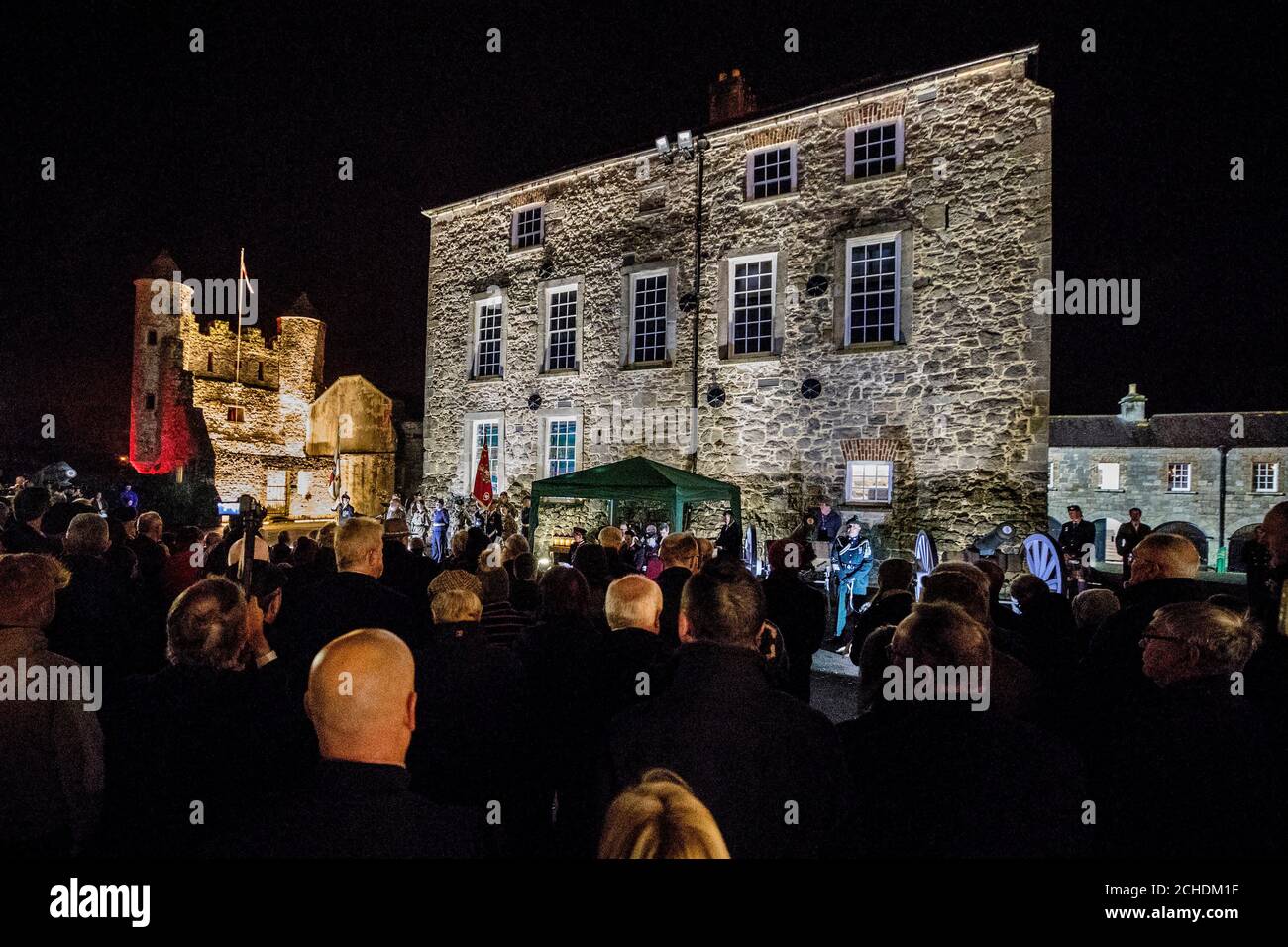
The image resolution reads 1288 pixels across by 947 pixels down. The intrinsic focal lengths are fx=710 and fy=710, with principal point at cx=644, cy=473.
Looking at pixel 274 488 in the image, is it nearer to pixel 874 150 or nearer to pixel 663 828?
pixel 874 150

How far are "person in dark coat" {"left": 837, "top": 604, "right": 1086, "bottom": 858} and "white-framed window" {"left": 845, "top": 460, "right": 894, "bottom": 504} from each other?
39.1ft

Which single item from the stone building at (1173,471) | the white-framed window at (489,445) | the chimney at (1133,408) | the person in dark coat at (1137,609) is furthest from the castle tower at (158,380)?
the chimney at (1133,408)

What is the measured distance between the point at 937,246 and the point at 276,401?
105ft

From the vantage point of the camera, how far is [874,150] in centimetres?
1407

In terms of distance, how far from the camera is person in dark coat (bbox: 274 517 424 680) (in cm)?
380

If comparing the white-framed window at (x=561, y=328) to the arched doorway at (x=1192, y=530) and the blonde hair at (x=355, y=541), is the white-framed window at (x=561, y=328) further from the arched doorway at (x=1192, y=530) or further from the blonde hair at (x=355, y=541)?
the arched doorway at (x=1192, y=530)

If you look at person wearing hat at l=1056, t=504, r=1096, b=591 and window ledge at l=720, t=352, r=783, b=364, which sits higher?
window ledge at l=720, t=352, r=783, b=364

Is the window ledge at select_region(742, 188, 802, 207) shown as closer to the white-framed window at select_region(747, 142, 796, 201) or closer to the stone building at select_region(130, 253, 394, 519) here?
the white-framed window at select_region(747, 142, 796, 201)

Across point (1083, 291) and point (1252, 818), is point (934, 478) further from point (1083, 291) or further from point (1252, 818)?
point (1252, 818)

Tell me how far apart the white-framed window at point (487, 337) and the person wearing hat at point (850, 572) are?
11.5m

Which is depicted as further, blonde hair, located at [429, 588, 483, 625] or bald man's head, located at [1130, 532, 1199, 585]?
bald man's head, located at [1130, 532, 1199, 585]

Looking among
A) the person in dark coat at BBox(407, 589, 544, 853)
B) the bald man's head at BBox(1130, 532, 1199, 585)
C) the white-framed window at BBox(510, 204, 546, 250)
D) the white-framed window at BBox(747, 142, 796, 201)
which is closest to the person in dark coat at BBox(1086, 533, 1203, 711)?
the bald man's head at BBox(1130, 532, 1199, 585)

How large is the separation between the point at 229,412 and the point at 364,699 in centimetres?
3632

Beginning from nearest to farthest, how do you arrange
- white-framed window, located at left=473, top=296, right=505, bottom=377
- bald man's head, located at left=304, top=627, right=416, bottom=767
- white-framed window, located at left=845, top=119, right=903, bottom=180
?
bald man's head, located at left=304, top=627, right=416, bottom=767
white-framed window, located at left=845, top=119, right=903, bottom=180
white-framed window, located at left=473, top=296, right=505, bottom=377
